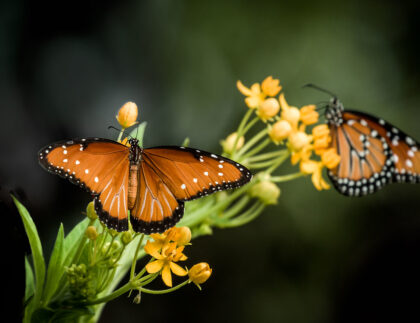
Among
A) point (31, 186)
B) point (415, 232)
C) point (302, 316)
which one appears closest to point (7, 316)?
point (31, 186)

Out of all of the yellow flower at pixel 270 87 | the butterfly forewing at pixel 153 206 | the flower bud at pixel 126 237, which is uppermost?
the yellow flower at pixel 270 87

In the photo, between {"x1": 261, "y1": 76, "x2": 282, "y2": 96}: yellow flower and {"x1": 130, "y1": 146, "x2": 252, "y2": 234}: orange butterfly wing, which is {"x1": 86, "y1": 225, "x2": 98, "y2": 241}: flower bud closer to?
{"x1": 130, "y1": 146, "x2": 252, "y2": 234}: orange butterfly wing

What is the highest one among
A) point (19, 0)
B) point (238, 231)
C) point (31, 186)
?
point (19, 0)

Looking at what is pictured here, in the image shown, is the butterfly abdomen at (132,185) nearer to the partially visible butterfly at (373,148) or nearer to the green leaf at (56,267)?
the green leaf at (56,267)

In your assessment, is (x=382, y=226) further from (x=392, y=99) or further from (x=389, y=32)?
(x=389, y=32)

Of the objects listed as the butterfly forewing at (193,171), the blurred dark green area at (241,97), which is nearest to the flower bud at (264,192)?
the butterfly forewing at (193,171)

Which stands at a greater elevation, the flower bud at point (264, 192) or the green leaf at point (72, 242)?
the flower bud at point (264, 192)

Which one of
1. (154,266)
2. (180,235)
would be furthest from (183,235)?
(154,266)

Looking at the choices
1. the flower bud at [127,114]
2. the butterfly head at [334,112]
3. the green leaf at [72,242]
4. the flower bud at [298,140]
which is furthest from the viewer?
the butterfly head at [334,112]
